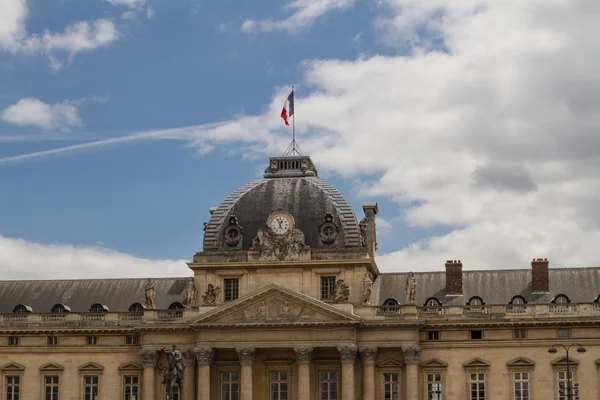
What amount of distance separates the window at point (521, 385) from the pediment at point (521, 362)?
646mm

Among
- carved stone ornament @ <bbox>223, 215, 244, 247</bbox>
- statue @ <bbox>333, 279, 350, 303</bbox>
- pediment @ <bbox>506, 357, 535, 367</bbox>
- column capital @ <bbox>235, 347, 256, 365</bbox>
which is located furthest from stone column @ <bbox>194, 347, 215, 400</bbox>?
pediment @ <bbox>506, 357, 535, 367</bbox>

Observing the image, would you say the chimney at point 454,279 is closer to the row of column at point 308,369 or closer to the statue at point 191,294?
the row of column at point 308,369

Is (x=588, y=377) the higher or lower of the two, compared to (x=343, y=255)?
lower

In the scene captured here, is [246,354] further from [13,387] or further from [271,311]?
[13,387]

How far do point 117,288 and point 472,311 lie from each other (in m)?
28.5

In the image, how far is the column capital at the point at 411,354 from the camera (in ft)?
312

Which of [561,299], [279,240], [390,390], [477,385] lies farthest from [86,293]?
[561,299]

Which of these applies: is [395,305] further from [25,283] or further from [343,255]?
[25,283]

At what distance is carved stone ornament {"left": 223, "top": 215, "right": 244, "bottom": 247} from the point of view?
100m

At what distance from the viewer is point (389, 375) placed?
96.6 meters

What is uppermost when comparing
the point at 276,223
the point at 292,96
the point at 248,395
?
the point at 292,96

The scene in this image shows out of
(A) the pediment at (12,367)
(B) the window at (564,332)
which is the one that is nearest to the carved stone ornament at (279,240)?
(B) the window at (564,332)

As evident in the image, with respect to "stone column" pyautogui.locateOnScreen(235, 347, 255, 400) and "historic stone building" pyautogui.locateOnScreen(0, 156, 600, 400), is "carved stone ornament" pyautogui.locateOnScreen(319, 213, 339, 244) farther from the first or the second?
"stone column" pyautogui.locateOnScreen(235, 347, 255, 400)

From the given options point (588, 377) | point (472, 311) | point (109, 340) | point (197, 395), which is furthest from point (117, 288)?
point (588, 377)
